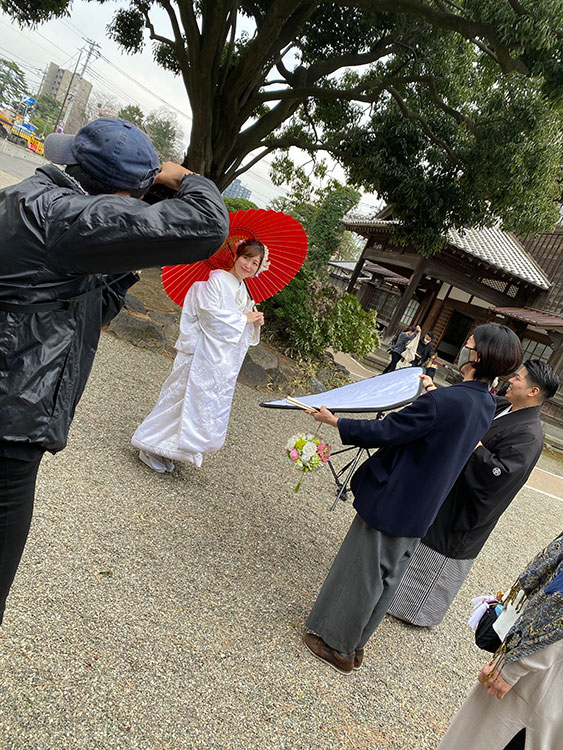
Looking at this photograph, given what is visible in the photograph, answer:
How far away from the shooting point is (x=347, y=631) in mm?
2572

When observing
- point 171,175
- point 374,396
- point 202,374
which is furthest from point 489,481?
point 171,175

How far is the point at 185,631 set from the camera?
96.3 inches

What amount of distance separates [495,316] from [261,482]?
632 inches

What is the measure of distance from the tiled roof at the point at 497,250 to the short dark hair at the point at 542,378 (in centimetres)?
1259

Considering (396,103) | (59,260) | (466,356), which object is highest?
(396,103)

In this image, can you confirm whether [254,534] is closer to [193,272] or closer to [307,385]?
[193,272]

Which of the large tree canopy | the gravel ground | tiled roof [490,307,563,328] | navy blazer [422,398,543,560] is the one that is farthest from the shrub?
tiled roof [490,307,563,328]

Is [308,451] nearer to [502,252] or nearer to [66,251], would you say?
[66,251]

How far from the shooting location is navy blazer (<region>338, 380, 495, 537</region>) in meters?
2.34

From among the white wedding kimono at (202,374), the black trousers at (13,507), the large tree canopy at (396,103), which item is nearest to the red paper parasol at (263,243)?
the white wedding kimono at (202,374)

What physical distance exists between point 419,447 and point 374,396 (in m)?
0.40

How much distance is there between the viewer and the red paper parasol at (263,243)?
3.60 metres

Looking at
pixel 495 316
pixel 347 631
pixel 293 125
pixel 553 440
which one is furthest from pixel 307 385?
pixel 495 316

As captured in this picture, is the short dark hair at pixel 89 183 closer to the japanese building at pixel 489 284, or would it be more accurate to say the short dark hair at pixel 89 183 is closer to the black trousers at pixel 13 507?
the black trousers at pixel 13 507
